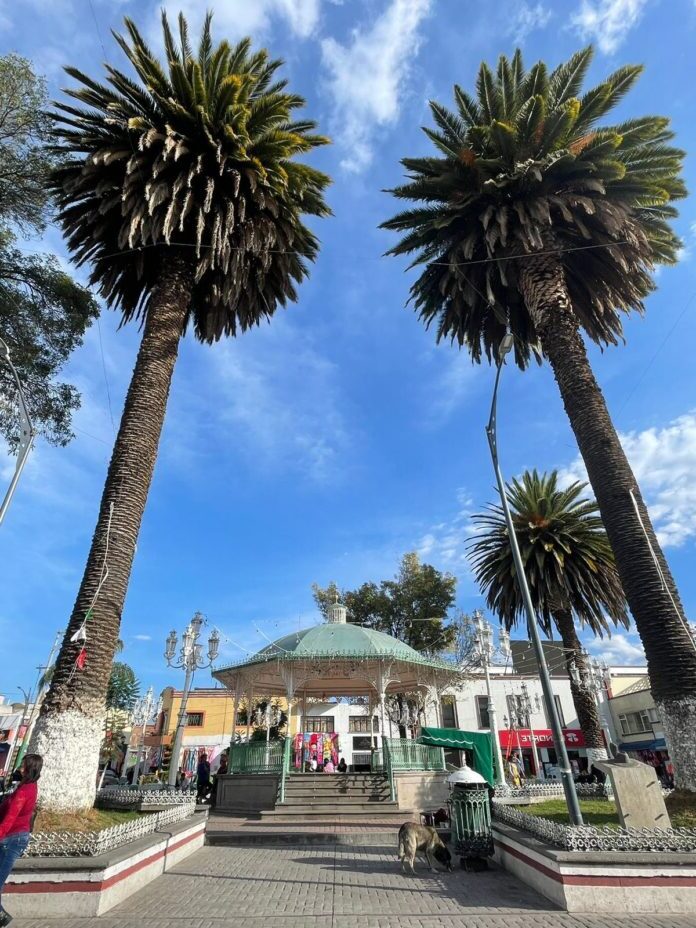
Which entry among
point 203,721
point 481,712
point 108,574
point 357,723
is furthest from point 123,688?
point 108,574

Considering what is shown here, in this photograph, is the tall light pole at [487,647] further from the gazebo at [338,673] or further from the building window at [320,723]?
the building window at [320,723]

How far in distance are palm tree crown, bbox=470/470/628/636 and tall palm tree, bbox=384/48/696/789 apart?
10.4 metres

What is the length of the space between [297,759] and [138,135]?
Answer: 23.5 meters

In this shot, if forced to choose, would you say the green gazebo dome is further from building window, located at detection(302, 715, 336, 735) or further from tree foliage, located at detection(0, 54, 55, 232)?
building window, located at detection(302, 715, 336, 735)

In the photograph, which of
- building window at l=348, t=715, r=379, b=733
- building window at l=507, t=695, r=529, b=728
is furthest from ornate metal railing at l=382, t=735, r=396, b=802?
building window at l=348, t=715, r=379, b=733

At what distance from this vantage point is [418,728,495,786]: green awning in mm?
17234

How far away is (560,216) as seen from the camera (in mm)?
14375

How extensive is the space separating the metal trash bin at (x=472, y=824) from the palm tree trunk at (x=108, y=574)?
20.2 feet

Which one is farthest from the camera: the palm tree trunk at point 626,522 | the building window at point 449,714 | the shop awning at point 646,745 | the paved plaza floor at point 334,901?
the building window at point 449,714

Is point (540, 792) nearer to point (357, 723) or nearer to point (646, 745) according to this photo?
point (646, 745)

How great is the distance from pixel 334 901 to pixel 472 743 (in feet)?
39.1

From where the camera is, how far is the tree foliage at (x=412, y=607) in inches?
1215

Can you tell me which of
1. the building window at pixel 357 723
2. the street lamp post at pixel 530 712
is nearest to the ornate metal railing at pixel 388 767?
the street lamp post at pixel 530 712

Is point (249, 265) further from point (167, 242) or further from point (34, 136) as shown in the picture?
point (34, 136)
